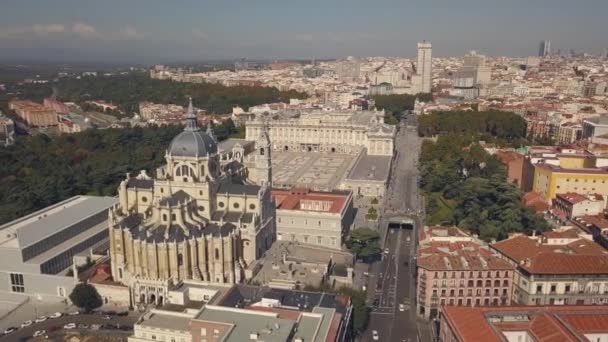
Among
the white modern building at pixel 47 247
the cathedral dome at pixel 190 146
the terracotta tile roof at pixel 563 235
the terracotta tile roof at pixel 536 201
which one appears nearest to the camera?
the white modern building at pixel 47 247

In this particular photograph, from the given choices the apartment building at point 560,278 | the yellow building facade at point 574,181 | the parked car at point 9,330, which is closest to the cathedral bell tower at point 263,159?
the parked car at point 9,330

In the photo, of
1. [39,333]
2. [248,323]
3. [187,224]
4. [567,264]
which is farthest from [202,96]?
[248,323]

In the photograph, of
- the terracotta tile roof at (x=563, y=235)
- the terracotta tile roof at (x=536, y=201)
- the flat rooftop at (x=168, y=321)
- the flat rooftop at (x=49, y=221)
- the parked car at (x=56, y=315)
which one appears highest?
the terracotta tile roof at (x=563, y=235)

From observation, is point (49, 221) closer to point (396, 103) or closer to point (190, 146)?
point (190, 146)

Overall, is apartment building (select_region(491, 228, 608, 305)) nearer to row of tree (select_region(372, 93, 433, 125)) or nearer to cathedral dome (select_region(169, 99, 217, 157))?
cathedral dome (select_region(169, 99, 217, 157))

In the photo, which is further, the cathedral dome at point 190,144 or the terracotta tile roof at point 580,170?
the terracotta tile roof at point 580,170

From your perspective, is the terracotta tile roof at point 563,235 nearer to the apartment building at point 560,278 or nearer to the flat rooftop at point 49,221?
the apartment building at point 560,278

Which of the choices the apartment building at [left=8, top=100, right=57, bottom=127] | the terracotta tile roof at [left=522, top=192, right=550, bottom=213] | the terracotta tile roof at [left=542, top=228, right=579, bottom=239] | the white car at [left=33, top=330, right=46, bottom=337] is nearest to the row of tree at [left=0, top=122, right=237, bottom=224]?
the white car at [left=33, top=330, right=46, bottom=337]

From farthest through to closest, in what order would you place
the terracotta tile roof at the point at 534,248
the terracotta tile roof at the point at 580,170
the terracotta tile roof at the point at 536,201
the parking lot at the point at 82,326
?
the terracotta tile roof at the point at 580,170, the terracotta tile roof at the point at 536,201, the terracotta tile roof at the point at 534,248, the parking lot at the point at 82,326
